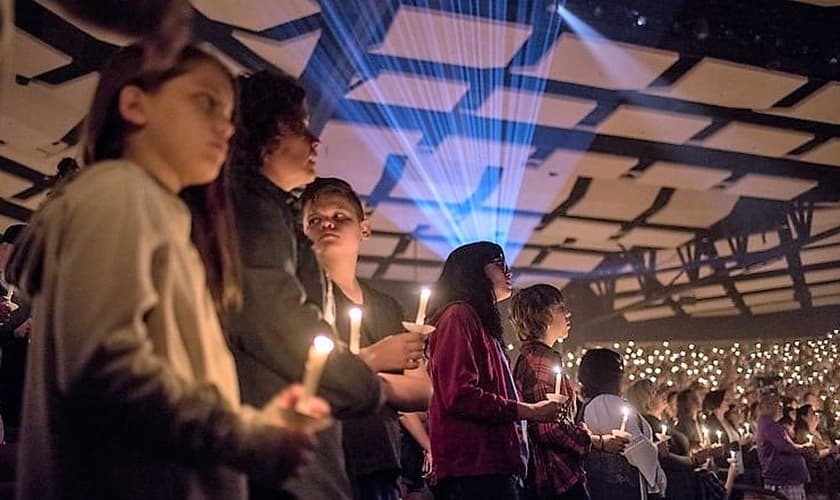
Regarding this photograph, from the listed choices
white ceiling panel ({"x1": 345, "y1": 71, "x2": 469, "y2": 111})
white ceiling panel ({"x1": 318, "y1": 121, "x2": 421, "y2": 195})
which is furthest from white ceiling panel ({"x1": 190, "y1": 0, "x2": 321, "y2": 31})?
white ceiling panel ({"x1": 318, "y1": 121, "x2": 421, "y2": 195})

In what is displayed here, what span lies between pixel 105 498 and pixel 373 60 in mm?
5507

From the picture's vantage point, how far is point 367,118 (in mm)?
7125

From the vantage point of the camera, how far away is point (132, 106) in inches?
44.4

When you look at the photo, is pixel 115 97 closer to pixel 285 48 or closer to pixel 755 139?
pixel 285 48

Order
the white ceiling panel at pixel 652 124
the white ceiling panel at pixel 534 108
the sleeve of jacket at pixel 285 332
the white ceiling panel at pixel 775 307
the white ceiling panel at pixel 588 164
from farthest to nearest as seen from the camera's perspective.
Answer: the white ceiling panel at pixel 775 307 < the white ceiling panel at pixel 588 164 < the white ceiling panel at pixel 652 124 < the white ceiling panel at pixel 534 108 < the sleeve of jacket at pixel 285 332

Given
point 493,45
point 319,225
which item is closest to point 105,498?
point 319,225

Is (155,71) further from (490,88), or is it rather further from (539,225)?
(539,225)

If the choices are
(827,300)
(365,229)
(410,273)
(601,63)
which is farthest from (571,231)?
(365,229)

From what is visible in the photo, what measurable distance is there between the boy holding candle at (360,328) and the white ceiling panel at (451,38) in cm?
385

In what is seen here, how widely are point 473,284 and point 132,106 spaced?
1.79 metres

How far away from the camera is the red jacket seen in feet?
8.27

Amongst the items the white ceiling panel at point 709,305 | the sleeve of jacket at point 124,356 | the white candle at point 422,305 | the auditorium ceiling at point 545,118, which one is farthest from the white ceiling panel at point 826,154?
the sleeve of jacket at point 124,356

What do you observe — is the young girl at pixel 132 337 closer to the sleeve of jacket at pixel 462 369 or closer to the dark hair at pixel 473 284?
the sleeve of jacket at pixel 462 369

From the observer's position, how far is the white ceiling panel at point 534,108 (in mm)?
6992
